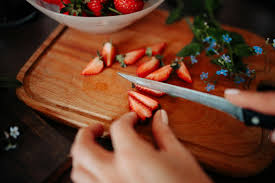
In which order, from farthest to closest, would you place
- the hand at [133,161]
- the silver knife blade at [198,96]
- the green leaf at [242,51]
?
the green leaf at [242,51], the silver knife blade at [198,96], the hand at [133,161]

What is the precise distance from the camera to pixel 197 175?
1.82 feet

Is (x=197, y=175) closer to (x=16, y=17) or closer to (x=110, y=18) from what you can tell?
(x=110, y=18)

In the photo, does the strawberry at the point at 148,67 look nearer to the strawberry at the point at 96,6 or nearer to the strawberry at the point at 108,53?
the strawberry at the point at 108,53

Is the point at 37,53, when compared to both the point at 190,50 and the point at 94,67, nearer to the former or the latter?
the point at 94,67

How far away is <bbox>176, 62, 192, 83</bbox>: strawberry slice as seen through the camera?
2.93 feet

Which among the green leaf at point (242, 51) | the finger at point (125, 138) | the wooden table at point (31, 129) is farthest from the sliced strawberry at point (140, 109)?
the green leaf at point (242, 51)

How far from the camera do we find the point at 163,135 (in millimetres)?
648

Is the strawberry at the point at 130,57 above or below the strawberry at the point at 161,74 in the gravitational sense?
above

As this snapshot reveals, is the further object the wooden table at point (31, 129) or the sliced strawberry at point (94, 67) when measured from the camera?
the sliced strawberry at point (94, 67)

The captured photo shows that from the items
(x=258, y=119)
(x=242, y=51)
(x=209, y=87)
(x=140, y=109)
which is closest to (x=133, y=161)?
(x=140, y=109)

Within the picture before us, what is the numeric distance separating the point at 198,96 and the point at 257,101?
0.18 m

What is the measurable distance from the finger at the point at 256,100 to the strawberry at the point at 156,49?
0.44 meters

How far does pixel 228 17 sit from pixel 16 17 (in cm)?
171

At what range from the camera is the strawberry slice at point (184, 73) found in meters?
0.89
